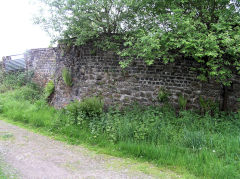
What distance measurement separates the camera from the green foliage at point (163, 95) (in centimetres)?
694

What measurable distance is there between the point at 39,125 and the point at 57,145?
206 cm

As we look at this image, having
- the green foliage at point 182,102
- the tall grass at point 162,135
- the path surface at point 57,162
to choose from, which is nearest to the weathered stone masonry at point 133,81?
the green foliage at point 182,102

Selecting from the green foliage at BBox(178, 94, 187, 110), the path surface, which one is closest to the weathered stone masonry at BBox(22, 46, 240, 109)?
the green foliage at BBox(178, 94, 187, 110)

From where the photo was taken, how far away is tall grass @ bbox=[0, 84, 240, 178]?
13.4ft

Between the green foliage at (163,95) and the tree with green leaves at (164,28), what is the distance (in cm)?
120

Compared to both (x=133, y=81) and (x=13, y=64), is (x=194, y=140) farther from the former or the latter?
(x=13, y=64)

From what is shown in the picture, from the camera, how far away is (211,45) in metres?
5.32

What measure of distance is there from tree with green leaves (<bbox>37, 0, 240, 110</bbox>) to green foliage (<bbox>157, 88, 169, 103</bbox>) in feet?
3.93

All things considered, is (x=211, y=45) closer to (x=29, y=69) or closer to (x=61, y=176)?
(x=61, y=176)

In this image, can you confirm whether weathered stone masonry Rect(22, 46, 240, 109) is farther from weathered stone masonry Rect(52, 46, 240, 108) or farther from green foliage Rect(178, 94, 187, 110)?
green foliage Rect(178, 94, 187, 110)

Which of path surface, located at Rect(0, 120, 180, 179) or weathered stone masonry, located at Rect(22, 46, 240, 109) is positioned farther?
weathered stone masonry, located at Rect(22, 46, 240, 109)

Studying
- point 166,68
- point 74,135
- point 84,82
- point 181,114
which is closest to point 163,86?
point 166,68

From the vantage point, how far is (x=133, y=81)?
7223mm

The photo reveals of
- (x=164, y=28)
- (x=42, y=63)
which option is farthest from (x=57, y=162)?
(x=42, y=63)
